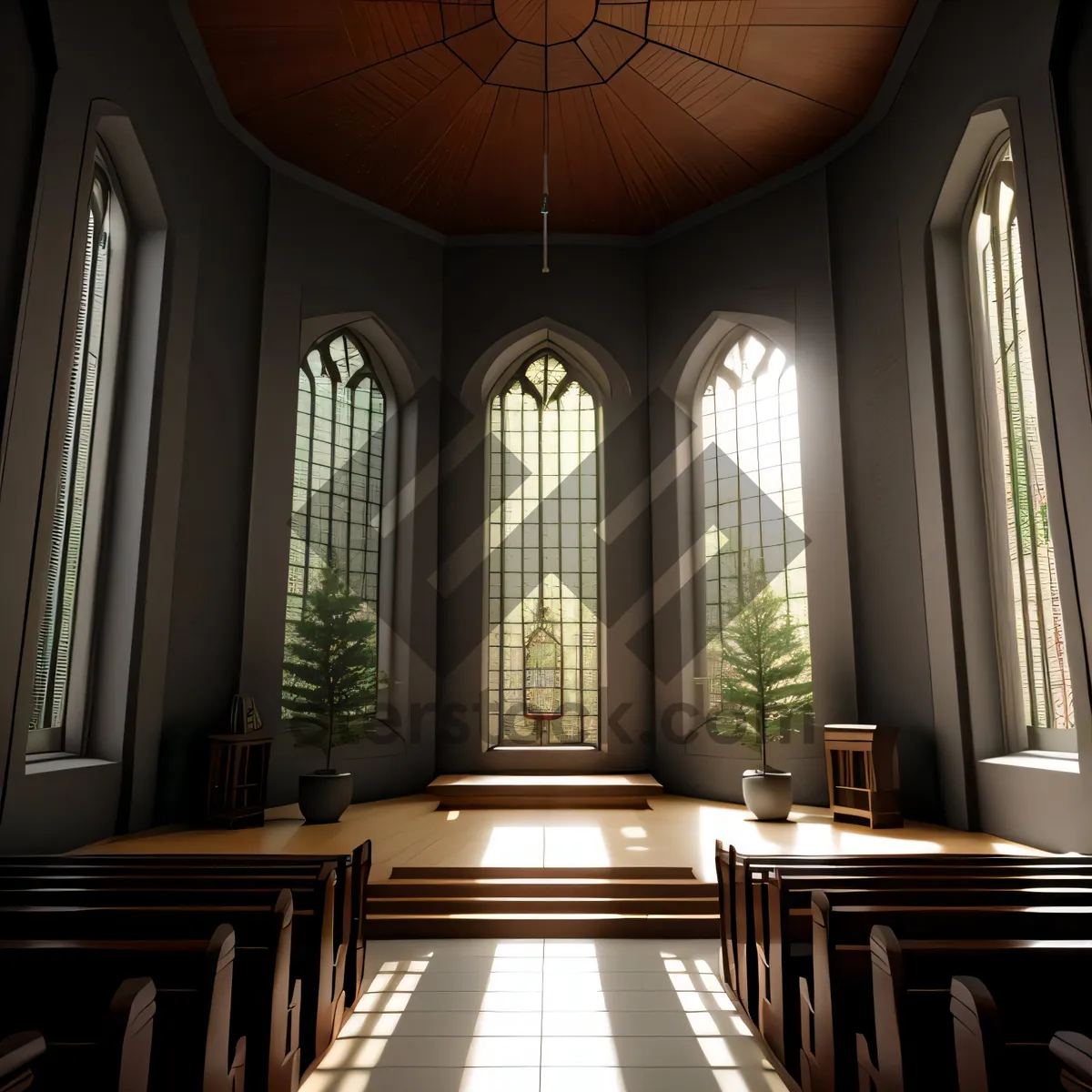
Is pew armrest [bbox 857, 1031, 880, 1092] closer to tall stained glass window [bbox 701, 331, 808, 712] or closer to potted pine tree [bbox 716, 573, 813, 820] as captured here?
potted pine tree [bbox 716, 573, 813, 820]

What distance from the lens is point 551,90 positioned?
707 cm

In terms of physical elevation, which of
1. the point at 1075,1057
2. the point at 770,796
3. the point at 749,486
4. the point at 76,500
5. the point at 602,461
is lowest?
the point at 770,796

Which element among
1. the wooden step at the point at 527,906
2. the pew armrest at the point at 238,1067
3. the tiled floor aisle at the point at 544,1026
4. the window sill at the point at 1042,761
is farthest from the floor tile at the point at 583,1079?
the window sill at the point at 1042,761

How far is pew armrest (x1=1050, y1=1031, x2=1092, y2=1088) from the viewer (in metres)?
1.20

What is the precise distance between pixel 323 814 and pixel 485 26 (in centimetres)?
611

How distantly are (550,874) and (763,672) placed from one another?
8.73ft

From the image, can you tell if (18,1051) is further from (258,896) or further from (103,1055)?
(258,896)

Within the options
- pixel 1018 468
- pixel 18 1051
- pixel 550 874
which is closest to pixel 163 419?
pixel 550 874

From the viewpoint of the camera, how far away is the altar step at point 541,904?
169 inches

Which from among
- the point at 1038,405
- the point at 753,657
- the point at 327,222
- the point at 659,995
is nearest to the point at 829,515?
the point at 753,657

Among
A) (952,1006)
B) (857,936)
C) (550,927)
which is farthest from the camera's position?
(550,927)

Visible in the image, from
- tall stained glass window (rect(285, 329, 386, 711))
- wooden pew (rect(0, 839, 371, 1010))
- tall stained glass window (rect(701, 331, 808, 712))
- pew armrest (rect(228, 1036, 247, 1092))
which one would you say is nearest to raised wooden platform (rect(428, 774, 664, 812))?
tall stained glass window (rect(701, 331, 808, 712))

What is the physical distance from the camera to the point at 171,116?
6117mm

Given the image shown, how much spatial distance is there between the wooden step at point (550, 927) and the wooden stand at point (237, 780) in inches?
82.3
